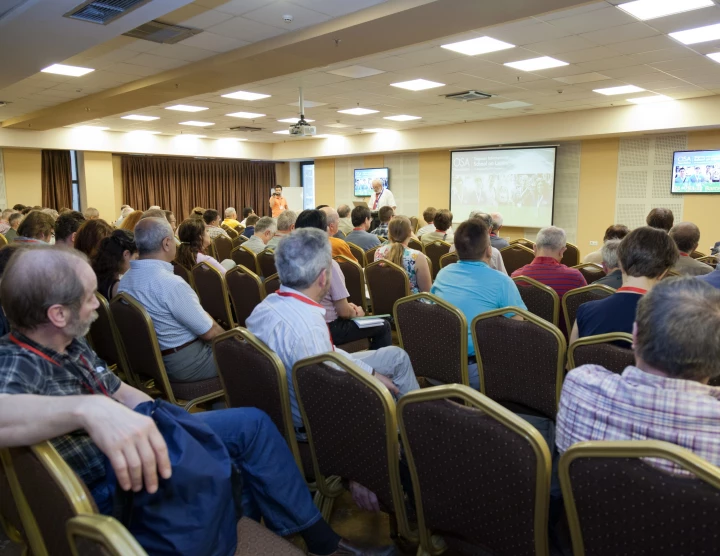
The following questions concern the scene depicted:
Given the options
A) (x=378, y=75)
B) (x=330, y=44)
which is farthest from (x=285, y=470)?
(x=378, y=75)

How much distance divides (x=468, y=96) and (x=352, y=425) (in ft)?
28.3

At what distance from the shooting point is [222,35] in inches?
225

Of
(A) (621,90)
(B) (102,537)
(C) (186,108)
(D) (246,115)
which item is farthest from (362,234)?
(D) (246,115)

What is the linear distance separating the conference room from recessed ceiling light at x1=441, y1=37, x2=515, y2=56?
0.12ft

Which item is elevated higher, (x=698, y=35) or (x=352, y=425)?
(x=698, y=35)

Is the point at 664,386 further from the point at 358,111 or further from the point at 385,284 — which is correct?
the point at 358,111

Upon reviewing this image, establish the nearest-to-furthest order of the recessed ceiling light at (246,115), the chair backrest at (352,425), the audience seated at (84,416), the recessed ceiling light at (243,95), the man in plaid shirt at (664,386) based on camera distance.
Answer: the audience seated at (84,416) → the man in plaid shirt at (664,386) → the chair backrest at (352,425) → the recessed ceiling light at (243,95) → the recessed ceiling light at (246,115)

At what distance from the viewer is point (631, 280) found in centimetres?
245

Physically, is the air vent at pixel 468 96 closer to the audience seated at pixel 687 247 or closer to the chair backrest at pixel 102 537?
the audience seated at pixel 687 247

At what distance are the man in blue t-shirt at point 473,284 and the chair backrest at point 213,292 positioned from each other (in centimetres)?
170

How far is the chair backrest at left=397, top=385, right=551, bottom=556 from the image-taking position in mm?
1179

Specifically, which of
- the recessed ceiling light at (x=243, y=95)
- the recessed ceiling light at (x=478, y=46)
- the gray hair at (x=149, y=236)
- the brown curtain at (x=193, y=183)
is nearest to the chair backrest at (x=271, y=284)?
the gray hair at (x=149, y=236)

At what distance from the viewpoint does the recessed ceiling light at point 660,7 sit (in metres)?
4.82

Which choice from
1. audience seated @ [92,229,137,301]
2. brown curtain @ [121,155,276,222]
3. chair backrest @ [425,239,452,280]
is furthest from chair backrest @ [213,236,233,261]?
brown curtain @ [121,155,276,222]
